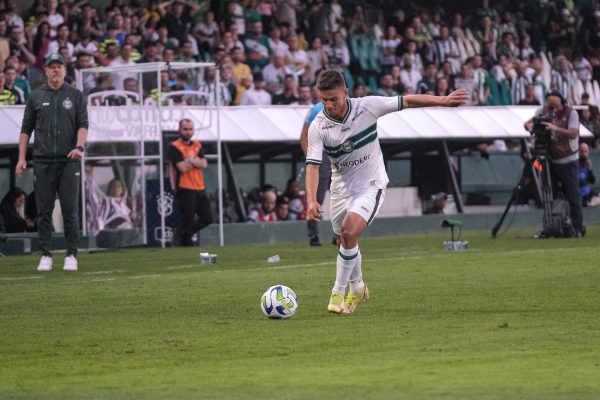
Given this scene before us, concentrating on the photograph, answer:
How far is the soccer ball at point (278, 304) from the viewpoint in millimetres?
11461

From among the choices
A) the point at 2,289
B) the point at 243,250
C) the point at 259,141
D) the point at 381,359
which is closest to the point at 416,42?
the point at 259,141

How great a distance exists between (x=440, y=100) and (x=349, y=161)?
104 cm

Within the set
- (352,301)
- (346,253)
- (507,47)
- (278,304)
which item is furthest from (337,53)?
(278,304)

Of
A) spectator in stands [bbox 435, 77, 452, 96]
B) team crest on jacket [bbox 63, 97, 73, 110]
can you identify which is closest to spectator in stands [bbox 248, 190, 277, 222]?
spectator in stands [bbox 435, 77, 452, 96]

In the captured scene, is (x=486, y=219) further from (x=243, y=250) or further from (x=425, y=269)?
(x=425, y=269)

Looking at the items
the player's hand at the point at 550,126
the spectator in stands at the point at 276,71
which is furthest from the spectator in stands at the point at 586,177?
the spectator in stands at the point at 276,71

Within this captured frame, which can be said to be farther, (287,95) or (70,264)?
(287,95)

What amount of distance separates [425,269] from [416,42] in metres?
17.0

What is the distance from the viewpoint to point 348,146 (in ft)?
40.3

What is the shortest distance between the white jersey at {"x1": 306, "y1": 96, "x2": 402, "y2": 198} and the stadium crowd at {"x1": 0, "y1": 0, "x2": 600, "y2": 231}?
11819 mm

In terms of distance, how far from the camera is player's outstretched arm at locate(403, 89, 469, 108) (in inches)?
463

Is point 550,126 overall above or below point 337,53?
below

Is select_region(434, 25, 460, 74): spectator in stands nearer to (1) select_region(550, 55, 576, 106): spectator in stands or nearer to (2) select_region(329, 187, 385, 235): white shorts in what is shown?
(1) select_region(550, 55, 576, 106): spectator in stands

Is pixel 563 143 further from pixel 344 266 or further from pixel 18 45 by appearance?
pixel 344 266
